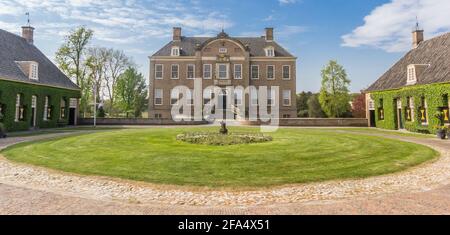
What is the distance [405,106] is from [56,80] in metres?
38.9

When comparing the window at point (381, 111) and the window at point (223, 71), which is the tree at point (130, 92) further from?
the window at point (381, 111)

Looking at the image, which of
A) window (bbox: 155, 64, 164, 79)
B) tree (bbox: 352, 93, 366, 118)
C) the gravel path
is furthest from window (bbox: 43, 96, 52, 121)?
tree (bbox: 352, 93, 366, 118)

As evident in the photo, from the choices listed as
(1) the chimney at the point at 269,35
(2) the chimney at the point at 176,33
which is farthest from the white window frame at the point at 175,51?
(1) the chimney at the point at 269,35

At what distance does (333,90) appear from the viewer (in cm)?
4134

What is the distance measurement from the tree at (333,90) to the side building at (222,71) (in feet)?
15.4

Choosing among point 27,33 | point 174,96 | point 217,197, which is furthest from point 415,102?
point 27,33

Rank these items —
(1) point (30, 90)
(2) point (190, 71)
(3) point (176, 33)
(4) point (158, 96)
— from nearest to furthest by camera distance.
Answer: (1) point (30, 90)
(2) point (190, 71)
(4) point (158, 96)
(3) point (176, 33)

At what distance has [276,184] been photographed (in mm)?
7379

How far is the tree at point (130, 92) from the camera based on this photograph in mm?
46094

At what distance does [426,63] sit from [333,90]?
53.5ft

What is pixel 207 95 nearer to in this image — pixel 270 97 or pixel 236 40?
pixel 236 40

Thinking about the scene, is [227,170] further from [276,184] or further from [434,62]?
[434,62]

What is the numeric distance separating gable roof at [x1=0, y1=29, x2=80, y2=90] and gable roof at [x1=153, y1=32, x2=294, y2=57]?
593 inches

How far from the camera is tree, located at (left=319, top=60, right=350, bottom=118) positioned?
40.8 m
